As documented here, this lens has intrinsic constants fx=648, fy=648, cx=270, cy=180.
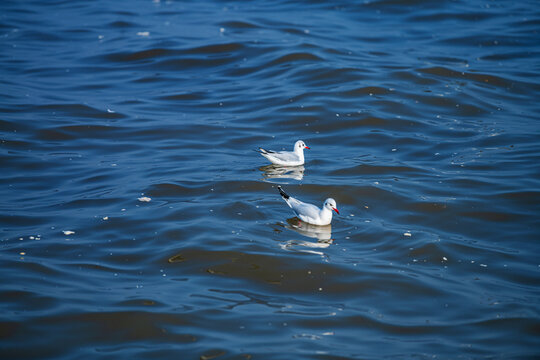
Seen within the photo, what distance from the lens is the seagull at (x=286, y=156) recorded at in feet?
41.4

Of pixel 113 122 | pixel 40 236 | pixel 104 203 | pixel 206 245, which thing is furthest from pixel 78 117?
pixel 206 245

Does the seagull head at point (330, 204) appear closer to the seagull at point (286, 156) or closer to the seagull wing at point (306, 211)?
the seagull wing at point (306, 211)

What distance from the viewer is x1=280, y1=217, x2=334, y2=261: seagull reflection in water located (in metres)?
9.54

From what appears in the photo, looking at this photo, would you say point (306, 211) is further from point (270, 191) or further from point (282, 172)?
point (282, 172)

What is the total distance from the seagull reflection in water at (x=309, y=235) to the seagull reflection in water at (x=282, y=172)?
1931 millimetres

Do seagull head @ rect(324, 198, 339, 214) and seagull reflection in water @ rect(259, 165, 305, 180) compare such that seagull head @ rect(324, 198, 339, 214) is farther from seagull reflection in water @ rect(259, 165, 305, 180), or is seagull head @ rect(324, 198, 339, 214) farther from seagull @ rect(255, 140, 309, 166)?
seagull @ rect(255, 140, 309, 166)

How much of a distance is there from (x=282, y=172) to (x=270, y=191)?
0.99 m

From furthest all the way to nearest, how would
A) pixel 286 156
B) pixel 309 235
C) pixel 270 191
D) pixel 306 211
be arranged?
pixel 286 156, pixel 270 191, pixel 306 211, pixel 309 235

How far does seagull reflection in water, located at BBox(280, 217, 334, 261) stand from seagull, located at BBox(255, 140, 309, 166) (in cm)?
221

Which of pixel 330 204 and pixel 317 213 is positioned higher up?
pixel 330 204

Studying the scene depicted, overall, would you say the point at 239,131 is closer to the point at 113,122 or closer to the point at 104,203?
the point at 113,122

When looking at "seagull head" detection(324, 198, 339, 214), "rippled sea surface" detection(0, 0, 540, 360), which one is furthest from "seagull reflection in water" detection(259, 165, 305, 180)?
"seagull head" detection(324, 198, 339, 214)

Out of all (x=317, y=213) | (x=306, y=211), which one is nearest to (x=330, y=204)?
(x=317, y=213)

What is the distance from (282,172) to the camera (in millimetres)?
12664
